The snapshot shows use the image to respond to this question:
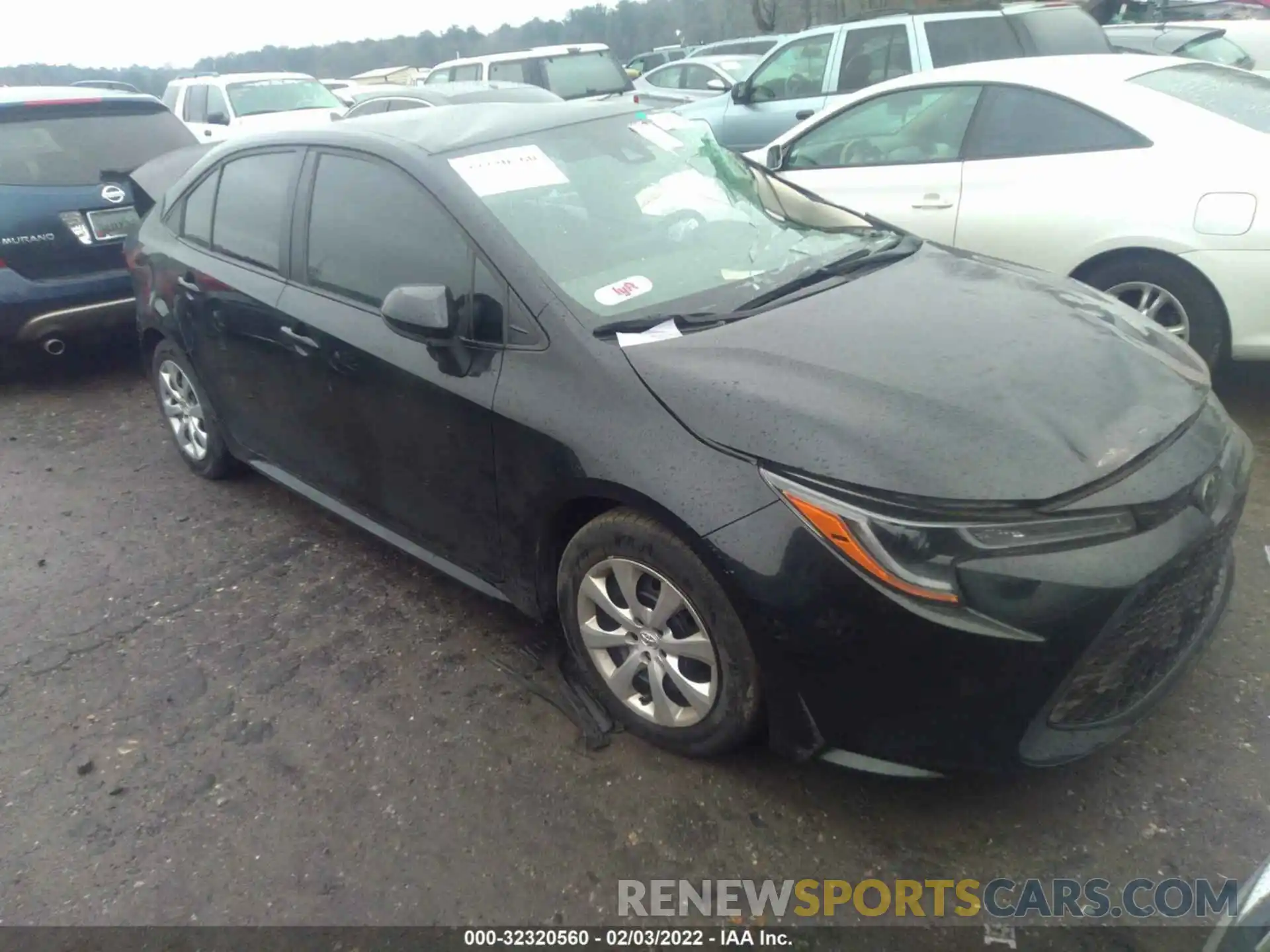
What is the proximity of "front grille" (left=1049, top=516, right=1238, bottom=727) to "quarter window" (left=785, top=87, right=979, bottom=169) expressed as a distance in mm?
3233

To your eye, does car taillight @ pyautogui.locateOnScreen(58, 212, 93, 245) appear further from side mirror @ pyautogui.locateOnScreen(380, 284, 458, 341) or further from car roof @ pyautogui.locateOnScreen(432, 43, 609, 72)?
car roof @ pyautogui.locateOnScreen(432, 43, 609, 72)

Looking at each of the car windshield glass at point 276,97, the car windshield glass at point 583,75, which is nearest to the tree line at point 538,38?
the car windshield glass at point 583,75

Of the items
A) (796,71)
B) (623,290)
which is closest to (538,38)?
(796,71)

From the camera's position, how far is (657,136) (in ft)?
11.4

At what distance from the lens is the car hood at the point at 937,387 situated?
212 cm

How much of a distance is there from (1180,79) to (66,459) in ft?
19.8

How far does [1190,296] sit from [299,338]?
3737mm

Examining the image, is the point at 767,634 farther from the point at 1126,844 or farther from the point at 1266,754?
the point at 1266,754

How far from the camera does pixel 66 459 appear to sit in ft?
16.6

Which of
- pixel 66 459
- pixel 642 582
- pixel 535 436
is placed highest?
pixel 535 436

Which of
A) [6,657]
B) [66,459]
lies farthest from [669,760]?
[66,459]

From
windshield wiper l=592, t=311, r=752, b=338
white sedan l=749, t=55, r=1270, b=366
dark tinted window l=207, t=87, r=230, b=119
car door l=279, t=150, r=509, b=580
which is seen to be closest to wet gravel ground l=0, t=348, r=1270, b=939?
car door l=279, t=150, r=509, b=580

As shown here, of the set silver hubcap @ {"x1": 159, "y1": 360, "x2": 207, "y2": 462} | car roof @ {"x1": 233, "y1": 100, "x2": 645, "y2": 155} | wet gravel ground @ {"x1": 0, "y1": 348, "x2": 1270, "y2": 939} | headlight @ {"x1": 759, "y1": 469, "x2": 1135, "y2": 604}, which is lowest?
wet gravel ground @ {"x1": 0, "y1": 348, "x2": 1270, "y2": 939}

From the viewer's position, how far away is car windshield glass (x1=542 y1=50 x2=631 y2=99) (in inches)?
504
